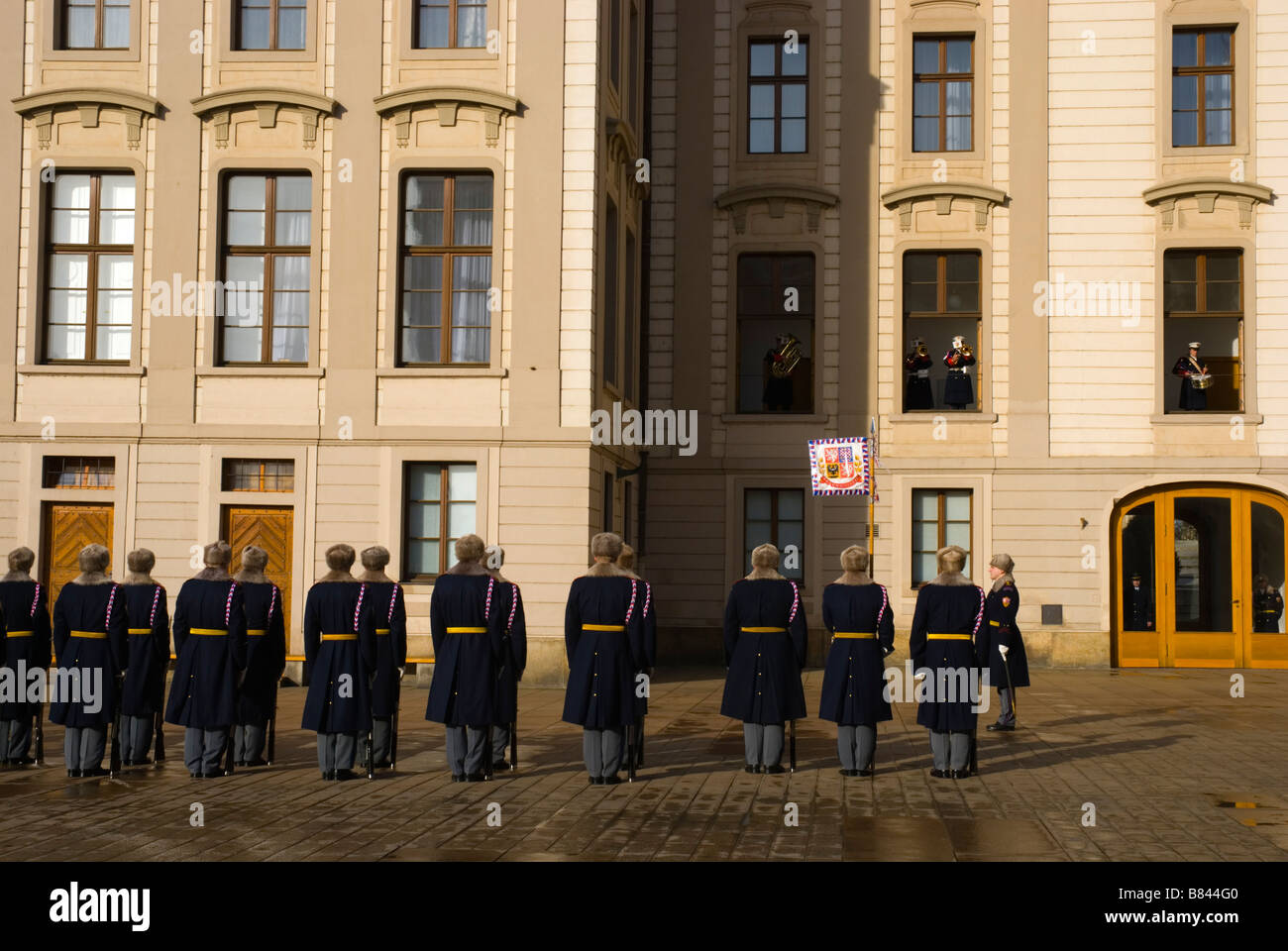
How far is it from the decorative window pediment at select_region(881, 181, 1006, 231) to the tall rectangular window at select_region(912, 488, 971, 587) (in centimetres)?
443

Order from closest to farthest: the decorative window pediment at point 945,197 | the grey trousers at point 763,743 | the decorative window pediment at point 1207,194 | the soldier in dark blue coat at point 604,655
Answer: the soldier in dark blue coat at point 604,655
the grey trousers at point 763,743
the decorative window pediment at point 1207,194
the decorative window pediment at point 945,197

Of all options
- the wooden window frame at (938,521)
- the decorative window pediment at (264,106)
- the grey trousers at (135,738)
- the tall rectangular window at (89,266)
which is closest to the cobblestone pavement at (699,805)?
the grey trousers at (135,738)

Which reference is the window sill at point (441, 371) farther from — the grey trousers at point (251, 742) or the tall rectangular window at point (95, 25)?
the grey trousers at point (251, 742)

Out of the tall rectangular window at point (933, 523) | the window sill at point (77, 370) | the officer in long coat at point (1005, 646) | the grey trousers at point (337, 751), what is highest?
the window sill at point (77, 370)

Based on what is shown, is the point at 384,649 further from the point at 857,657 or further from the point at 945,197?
the point at 945,197

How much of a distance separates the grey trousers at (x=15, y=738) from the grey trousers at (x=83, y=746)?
0.76 meters

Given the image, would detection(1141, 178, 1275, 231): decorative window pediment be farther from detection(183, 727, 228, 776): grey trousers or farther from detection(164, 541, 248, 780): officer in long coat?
detection(183, 727, 228, 776): grey trousers

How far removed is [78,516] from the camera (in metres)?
20.0

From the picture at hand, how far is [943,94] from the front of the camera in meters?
24.7

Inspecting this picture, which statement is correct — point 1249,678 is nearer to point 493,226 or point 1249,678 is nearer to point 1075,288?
point 1075,288

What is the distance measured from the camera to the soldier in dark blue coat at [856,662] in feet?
37.8

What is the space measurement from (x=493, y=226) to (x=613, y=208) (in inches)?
113

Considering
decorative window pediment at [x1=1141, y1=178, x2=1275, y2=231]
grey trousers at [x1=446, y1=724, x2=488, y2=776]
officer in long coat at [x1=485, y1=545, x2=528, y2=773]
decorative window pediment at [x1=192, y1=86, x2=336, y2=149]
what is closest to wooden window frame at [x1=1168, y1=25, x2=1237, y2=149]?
decorative window pediment at [x1=1141, y1=178, x2=1275, y2=231]
